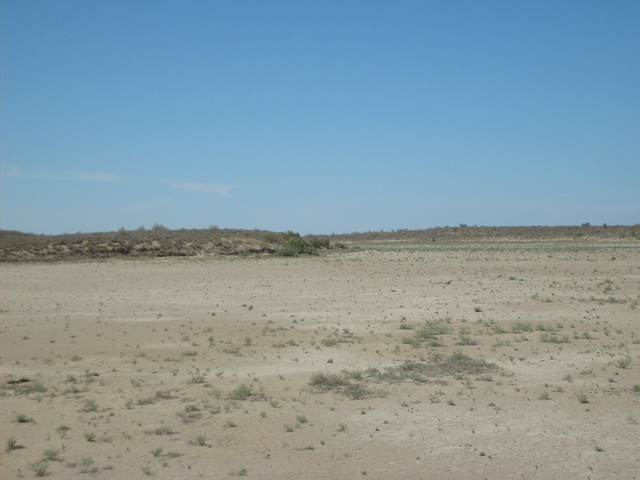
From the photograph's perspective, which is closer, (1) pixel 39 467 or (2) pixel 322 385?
(1) pixel 39 467

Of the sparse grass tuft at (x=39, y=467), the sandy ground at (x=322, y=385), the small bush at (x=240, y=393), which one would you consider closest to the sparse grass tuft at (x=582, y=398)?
the sandy ground at (x=322, y=385)

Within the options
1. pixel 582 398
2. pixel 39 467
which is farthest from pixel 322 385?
pixel 39 467

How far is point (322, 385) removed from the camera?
12.2 meters

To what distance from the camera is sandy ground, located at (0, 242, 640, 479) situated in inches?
325

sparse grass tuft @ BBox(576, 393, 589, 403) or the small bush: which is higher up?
the small bush

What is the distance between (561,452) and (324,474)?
3.54 meters

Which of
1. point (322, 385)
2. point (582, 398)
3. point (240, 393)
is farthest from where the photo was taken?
point (322, 385)

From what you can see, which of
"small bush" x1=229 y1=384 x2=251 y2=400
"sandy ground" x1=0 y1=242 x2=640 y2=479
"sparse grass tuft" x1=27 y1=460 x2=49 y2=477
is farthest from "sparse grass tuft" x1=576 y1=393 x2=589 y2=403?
"sparse grass tuft" x1=27 y1=460 x2=49 y2=477

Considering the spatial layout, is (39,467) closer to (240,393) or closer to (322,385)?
(240,393)

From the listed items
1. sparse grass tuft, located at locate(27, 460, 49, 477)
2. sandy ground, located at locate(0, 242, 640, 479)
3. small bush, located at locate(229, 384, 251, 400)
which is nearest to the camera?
sparse grass tuft, located at locate(27, 460, 49, 477)

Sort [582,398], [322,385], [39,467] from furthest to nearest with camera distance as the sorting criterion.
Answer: [322,385], [582,398], [39,467]

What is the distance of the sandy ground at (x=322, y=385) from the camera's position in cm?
826

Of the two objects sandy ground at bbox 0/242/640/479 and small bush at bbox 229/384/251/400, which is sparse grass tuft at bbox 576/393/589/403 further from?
small bush at bbox 229/384/251/400

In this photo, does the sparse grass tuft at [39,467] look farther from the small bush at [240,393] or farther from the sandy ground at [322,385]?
the small bush at [240,393]
